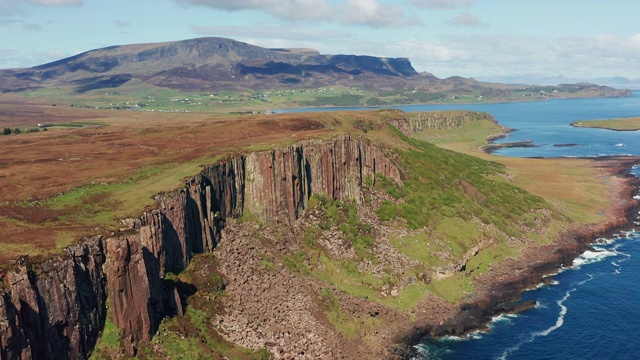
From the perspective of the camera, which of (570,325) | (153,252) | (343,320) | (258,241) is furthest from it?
(258,241)

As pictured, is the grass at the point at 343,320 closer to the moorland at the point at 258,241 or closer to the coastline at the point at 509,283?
the moorland at the point at 258,241

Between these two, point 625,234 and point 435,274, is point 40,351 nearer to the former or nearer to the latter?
point 435,274

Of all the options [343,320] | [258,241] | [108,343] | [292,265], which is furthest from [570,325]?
[108,343]

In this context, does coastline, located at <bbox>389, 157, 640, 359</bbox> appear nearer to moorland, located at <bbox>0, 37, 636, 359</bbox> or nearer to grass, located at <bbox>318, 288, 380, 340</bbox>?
moorland, located at <bbox>0, 37, 636, 359</bbox>

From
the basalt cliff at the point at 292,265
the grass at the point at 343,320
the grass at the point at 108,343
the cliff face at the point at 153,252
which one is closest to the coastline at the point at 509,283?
the basalt cliff at the point at 292,265

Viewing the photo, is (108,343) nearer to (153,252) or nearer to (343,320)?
(153,252)

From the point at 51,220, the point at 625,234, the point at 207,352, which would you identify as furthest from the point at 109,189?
the point at 625,234
